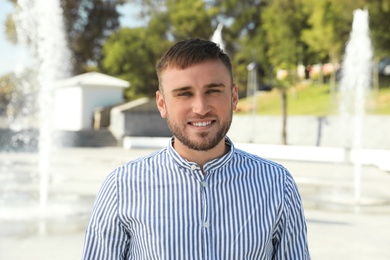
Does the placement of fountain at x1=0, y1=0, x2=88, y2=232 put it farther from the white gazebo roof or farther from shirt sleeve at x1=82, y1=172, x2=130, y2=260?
shirt sleeve at x1=82, y1=172, x2=130, y2=260

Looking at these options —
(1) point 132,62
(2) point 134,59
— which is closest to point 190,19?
(2) point 134,59

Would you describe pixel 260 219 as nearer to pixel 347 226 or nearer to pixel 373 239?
pixel 373 239

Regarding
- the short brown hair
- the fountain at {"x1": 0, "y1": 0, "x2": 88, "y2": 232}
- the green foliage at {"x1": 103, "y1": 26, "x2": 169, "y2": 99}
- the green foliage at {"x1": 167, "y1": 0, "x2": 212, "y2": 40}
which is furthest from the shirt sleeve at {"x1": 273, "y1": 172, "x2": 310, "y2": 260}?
the green foliage at {"x1": 167, "y1": 0, "x2": 212, "y2": 40}

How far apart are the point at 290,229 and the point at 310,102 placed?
40054 millimetres

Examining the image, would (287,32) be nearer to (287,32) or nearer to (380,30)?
(287,32)

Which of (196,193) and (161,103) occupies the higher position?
(161,103)

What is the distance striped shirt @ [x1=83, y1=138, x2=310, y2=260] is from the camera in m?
1.83

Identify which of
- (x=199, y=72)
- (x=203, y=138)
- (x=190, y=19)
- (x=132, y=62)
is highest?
(x=190, y=19)

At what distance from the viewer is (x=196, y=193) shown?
1836 millimetres

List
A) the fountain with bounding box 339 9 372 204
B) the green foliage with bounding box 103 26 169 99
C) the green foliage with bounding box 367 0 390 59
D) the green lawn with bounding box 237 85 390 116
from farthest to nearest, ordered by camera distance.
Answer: the green foliage with bounding box 103 26 169 99, the green foliage with bounding box 367 0 390 59, the green lawn with bounding box 237 85 390 116, the fountain with bounding box 339 9 372 204

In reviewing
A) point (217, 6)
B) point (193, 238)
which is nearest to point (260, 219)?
point (193, 238)

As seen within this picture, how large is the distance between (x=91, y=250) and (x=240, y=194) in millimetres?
522

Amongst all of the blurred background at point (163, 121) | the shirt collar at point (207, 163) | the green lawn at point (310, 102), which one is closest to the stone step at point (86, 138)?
the blurred background at point (163, 121)

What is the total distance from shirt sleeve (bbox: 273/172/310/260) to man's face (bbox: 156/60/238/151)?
11.9 inches
